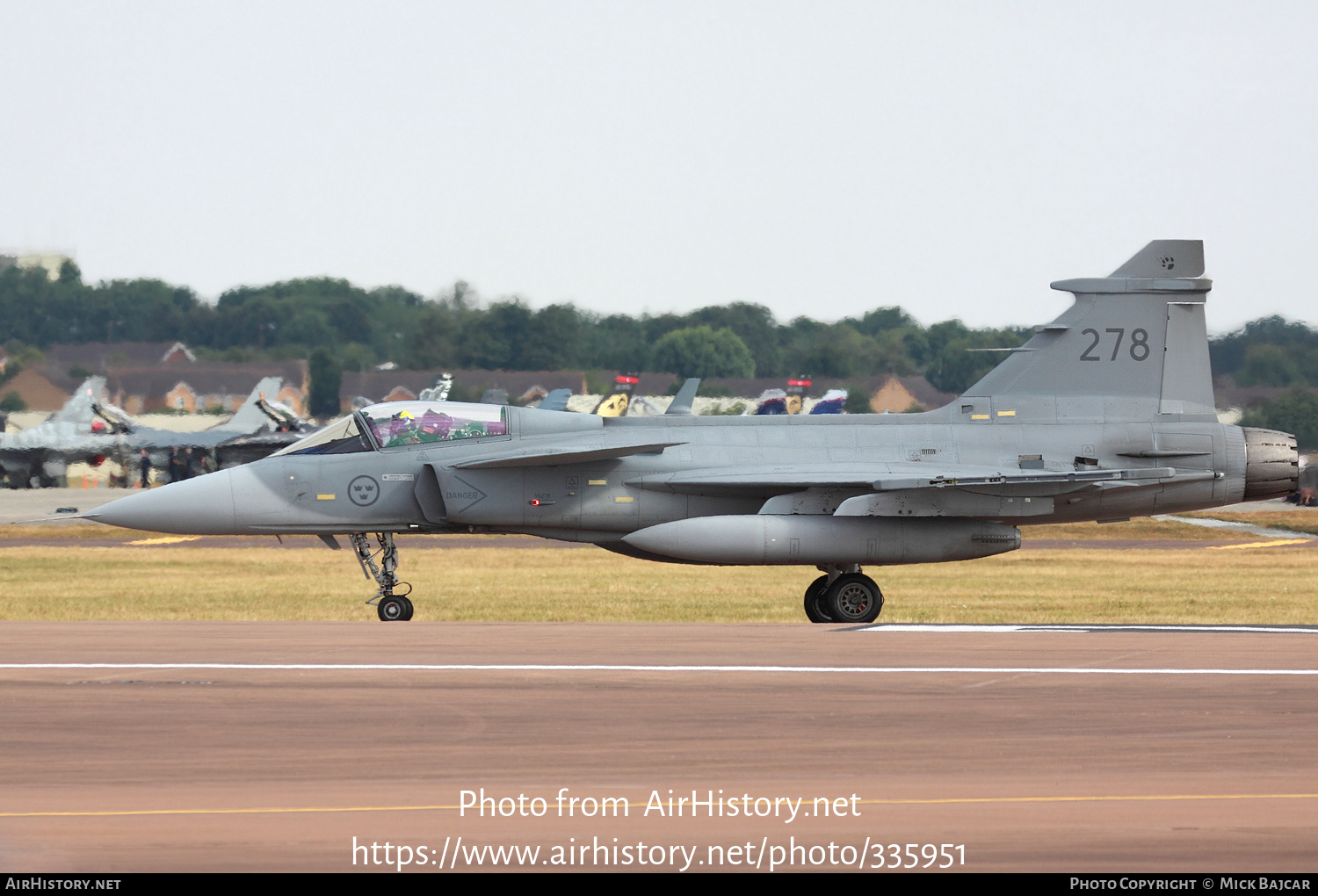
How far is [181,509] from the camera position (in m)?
15.8

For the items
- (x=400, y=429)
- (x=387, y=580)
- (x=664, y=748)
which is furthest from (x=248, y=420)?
(x=664, y=748)

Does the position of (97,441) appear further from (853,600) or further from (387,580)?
(853,600)

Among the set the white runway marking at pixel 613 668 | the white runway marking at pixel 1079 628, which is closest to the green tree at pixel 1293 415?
the white runway marking at pixel 1079 628

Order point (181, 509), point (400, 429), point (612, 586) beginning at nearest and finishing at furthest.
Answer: point (181, 509) → point (400, 429) → point (612, 586)

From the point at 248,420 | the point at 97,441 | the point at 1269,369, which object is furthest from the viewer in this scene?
the point at 248,420

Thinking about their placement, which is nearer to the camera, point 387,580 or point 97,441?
point 387,580

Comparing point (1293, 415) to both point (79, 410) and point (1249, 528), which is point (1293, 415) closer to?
point (1249, 528)

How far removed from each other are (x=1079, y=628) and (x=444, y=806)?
28.3ft

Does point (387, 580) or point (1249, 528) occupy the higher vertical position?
point (387, 580)

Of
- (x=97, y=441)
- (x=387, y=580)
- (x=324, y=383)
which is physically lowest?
(x=387, y=580)

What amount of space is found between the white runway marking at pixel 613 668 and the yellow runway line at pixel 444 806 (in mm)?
3705

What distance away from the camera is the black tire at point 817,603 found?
634 inches
